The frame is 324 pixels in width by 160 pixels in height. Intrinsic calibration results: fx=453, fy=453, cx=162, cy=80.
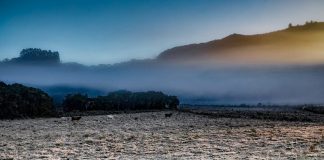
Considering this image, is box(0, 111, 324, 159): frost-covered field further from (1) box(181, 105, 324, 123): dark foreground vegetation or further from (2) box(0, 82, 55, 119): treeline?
(2) box(0, 82, 55, 119): treeline

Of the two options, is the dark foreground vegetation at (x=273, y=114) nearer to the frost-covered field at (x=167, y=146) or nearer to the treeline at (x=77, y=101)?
the treeline at (x=77, y=101)

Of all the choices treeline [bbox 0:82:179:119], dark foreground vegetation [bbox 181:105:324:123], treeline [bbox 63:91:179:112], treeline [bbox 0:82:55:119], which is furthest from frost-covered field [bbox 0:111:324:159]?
treeline [bbox 63:91:179:112]

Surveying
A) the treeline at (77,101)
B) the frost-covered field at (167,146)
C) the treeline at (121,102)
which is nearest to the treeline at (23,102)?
the treeline at (77,101)

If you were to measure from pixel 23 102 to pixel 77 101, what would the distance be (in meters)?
20.0

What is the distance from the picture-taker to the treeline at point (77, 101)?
249ft

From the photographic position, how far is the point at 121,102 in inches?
3816

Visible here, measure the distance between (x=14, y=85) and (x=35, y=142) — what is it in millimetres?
48203

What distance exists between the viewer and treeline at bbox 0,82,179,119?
75750mm

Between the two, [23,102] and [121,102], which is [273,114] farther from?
[23,102]

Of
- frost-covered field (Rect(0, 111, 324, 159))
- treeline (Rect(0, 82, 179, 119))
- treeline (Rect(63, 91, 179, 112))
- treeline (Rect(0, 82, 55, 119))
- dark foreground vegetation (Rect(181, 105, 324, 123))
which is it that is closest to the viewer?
frost-covered field (Rect(0, 111, 324, 159))

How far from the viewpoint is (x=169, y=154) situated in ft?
90.0

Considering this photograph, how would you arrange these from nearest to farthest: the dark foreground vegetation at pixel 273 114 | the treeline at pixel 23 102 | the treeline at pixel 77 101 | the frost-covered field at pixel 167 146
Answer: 1. the frost-covered field at pixel 167 146
2. the dark foreground vegetation at pixel 273 114
3. the treeline at pixel 23 102
4. the treeline at pixel 77 101

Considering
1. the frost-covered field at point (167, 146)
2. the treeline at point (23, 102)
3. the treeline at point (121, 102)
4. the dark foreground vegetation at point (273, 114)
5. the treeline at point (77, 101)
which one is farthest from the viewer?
the treeline at point (121, 102)

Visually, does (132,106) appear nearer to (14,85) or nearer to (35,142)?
(14,85)
